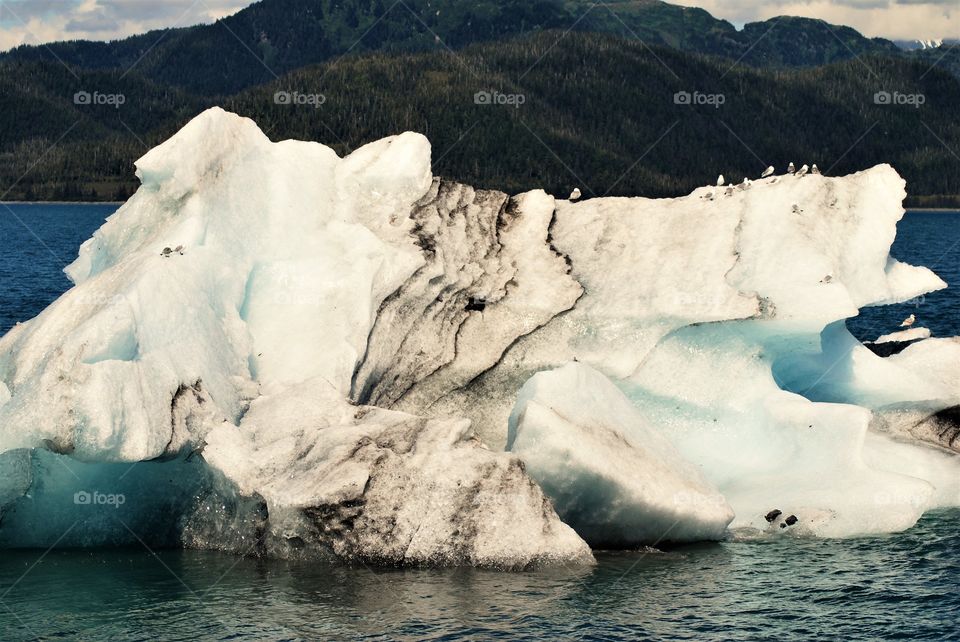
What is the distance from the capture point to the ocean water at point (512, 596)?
18188mm

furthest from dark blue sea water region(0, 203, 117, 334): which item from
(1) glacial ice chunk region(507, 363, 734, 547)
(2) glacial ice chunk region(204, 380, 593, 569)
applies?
(1) glacial ice chunk region(507, 363, 734, 547)

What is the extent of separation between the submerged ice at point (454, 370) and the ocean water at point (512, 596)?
2.53 feet

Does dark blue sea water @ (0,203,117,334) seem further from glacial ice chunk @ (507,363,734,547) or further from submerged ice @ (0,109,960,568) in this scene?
glacial ice chunk @ (507,363,734,547)

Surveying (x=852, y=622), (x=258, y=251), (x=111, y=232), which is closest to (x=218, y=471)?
(x=258, y=251)

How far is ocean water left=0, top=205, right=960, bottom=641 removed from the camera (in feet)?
59.7

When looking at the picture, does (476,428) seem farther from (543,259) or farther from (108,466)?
(108,466)

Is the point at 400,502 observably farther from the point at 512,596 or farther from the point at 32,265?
the point at 32,265

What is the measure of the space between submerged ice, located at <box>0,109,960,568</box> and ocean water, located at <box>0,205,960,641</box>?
77 centimetres

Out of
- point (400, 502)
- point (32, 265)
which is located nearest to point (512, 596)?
point (400, 502)

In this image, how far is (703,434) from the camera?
94.2 ft

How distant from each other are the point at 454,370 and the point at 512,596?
1020 centimetres

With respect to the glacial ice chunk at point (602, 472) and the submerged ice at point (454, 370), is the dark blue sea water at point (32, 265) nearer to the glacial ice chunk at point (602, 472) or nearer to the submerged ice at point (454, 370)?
the submerged ice at point (454, 370)

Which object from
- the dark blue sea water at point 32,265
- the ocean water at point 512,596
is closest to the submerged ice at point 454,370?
the ocean water at point 512,596

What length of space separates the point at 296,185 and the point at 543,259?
673 cm
